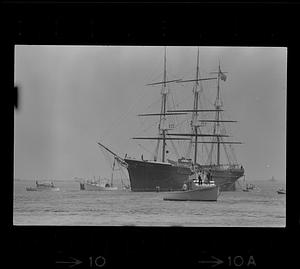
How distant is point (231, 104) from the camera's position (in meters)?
3.37

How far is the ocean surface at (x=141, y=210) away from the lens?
10.9 feet

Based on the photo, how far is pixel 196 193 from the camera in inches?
133

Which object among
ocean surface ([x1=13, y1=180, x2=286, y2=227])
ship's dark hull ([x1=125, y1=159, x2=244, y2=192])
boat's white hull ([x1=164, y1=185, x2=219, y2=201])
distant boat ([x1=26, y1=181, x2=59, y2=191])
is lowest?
ocean surface ([x1=13, y1=180, x2=286, y2=227])

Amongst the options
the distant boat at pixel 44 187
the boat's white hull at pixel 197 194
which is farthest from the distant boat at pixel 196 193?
the distant boat at pixel 44 187

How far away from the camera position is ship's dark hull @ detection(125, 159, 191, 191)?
134 inches

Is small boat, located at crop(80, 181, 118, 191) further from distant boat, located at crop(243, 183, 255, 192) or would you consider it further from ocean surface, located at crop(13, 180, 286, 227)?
distant boat, located at crop(243, 183, 255, 192)

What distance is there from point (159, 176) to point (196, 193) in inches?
7.9

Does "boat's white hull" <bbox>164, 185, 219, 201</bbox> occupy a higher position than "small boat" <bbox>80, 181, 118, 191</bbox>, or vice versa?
"small boat" <bbox>80, 181, 118, 191</bbox>

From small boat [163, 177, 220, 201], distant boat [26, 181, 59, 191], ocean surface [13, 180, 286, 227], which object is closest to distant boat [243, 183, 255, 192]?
ocean surface [13, 180, 286, 227]

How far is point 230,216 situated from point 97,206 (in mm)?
640

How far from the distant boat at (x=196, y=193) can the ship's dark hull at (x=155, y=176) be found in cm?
3

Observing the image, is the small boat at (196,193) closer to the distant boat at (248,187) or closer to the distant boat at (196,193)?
the distant boat at (196,193)
